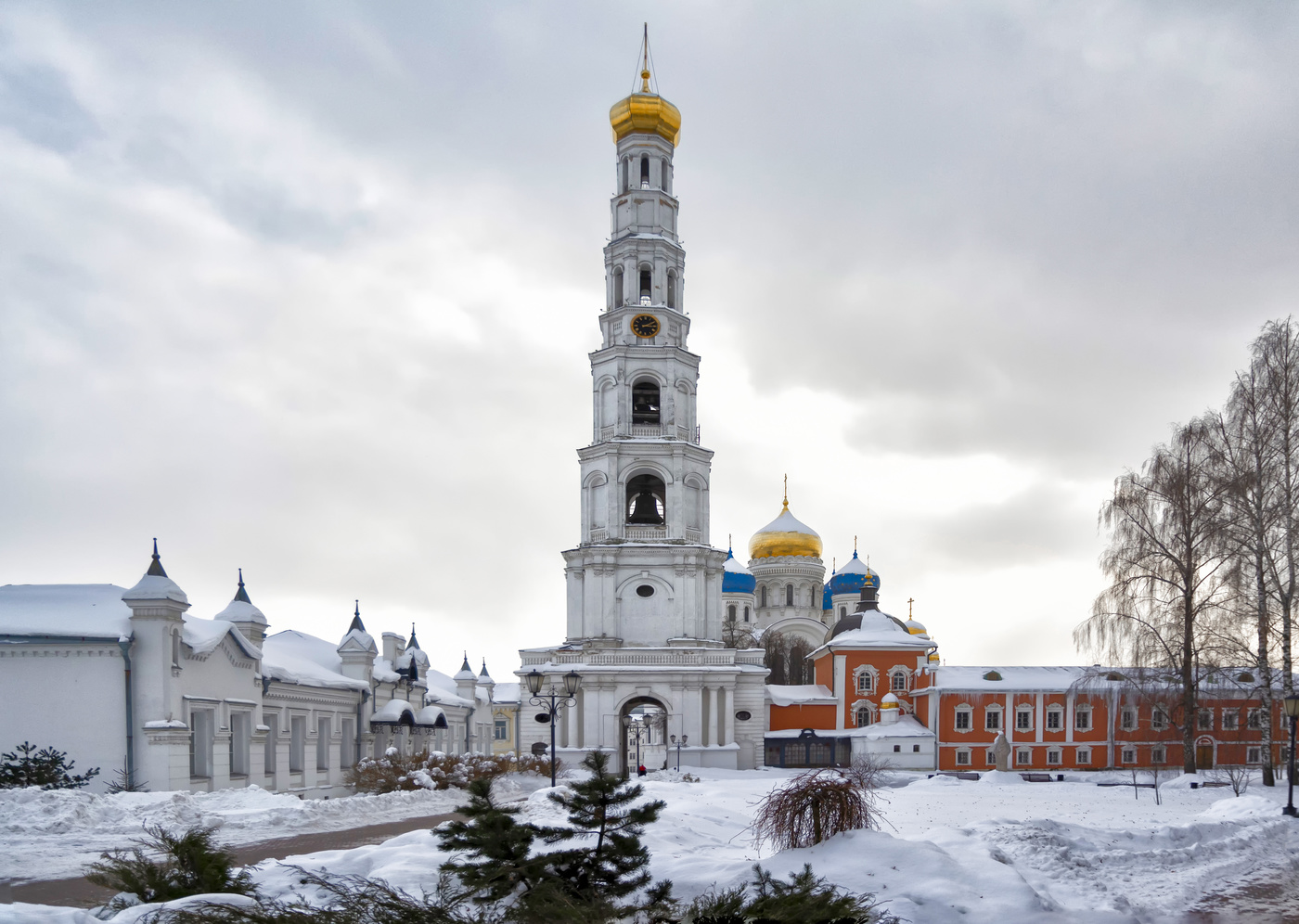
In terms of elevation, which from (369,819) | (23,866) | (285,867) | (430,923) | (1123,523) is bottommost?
(369,819)

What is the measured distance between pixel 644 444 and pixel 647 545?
415 centimetres

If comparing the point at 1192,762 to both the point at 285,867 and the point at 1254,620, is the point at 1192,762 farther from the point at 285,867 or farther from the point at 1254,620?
the point at 285,867

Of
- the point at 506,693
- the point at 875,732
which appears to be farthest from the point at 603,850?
the point at 506,693

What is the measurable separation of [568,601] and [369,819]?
22.5 metres

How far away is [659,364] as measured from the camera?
142 ft

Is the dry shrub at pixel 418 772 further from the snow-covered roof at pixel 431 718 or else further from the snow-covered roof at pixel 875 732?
the snow-covered roof at pixel 875 732

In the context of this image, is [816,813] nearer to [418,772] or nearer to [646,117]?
[418,772]

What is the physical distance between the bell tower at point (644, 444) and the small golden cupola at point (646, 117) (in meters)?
0.05

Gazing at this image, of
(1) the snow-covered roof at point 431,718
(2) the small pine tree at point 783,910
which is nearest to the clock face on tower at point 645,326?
(1) the snow-covered roof at point 431,718

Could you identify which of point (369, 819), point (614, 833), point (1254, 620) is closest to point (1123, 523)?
point (1254, 620)

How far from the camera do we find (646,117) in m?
45.8

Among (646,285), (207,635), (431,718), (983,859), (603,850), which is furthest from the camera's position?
(646,285)

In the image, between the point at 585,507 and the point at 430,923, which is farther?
the point at 585,507

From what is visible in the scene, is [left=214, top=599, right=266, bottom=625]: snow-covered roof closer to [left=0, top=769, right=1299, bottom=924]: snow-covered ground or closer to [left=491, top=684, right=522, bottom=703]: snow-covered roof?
[left=0, top=769, right=1299, bottom=924]: snow-covered ground
